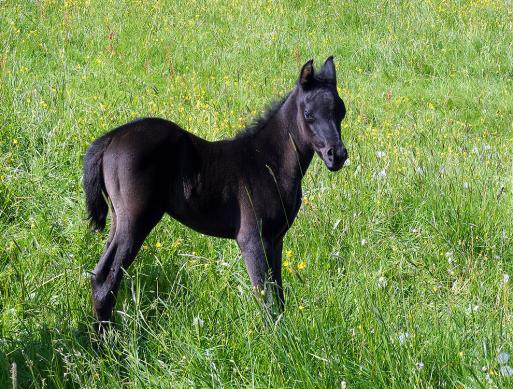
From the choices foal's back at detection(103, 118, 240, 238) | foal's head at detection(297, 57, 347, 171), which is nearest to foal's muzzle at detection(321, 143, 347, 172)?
foal's head at detection(297, 57, 347, 171)

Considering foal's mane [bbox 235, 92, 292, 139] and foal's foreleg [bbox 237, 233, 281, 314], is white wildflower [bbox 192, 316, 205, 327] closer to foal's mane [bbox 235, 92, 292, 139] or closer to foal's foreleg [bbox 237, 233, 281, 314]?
foal's foreleg [bbox 237, 233, 281, 314]

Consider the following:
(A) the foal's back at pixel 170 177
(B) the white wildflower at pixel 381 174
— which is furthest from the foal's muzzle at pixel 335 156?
(B) the white wildflower at pixel 381 174

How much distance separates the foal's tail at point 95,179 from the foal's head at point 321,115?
955 mm

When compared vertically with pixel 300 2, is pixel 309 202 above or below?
below

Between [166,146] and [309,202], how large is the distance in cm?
141

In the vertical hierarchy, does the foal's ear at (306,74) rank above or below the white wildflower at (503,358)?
above

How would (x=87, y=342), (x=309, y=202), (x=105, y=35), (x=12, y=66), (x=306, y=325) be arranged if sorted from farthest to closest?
(x=105, y=35)
(x=12, y=66)
(x=309, y=202)
(x=87, y=342)
(x=306, y=325)

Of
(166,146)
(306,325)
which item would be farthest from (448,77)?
(306,325)

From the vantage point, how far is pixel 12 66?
298 inches

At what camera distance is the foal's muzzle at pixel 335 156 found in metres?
3.52

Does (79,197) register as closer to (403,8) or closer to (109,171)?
(109,171)

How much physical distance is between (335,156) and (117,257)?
1.13m

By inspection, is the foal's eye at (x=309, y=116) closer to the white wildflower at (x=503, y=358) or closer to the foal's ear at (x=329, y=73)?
the foal's ear at (x=329, y=73)

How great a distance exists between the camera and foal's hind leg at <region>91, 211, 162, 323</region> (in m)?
3.66
